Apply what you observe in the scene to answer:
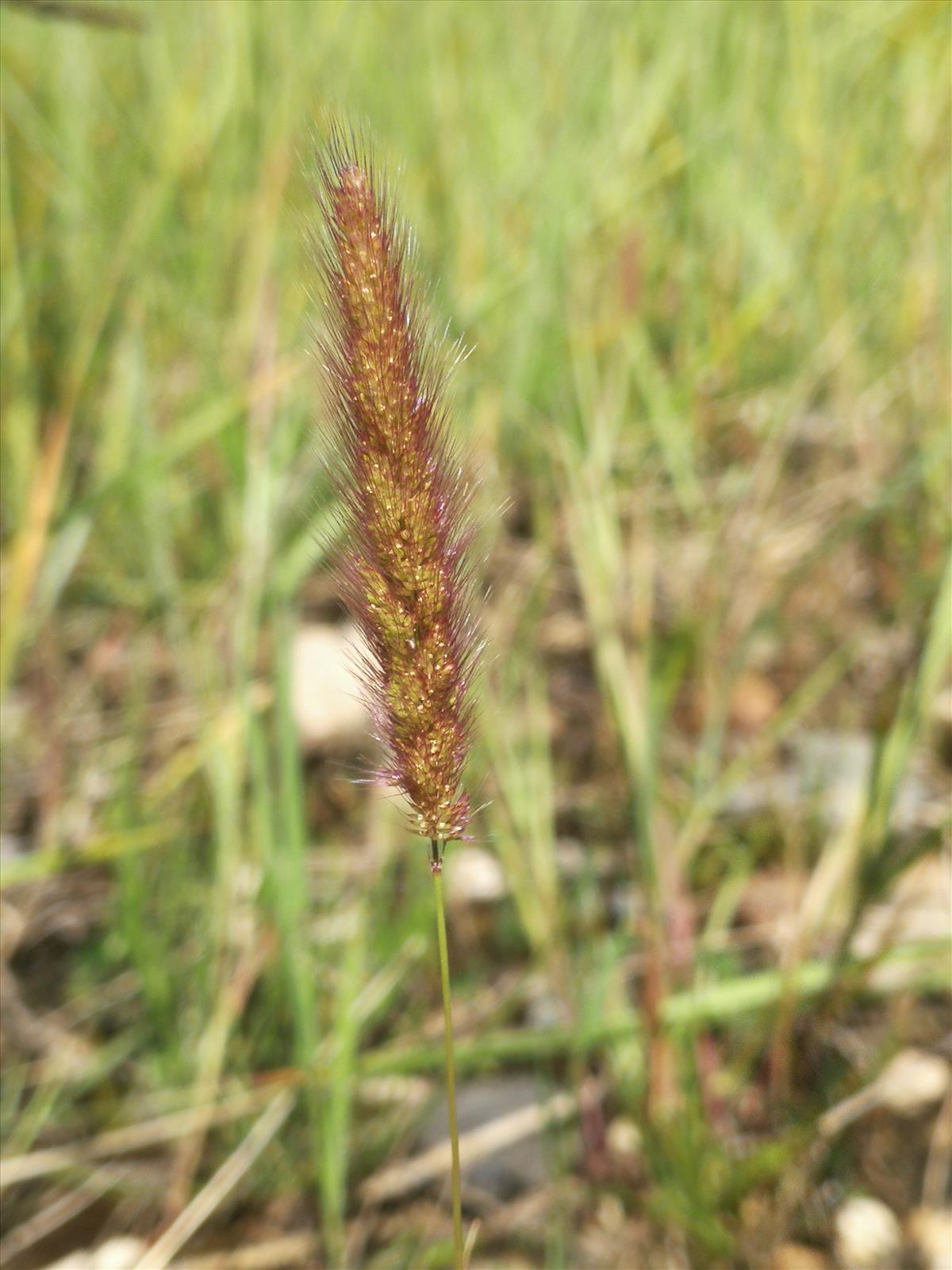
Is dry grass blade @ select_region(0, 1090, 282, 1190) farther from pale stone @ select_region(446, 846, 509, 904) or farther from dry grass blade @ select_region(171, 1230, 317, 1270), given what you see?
pale stone @ select_region(446, 846, 509, 904)

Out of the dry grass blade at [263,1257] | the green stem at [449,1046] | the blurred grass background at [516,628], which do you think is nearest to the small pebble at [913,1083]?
the blurred grass background at [516,628]

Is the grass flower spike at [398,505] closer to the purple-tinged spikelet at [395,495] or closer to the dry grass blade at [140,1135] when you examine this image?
the purple-tinged spikelet at [395,495]

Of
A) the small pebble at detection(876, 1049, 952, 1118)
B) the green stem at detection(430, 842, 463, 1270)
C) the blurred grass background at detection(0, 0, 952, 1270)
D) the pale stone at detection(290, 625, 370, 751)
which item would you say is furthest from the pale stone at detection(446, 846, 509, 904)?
the green stem at detection(430, 842, 463, 1270)

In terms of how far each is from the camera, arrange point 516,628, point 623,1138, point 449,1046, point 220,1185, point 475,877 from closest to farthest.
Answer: point 449,1046 → point 220,1185 → point 623,1138 → point 475,877 → point 516,628

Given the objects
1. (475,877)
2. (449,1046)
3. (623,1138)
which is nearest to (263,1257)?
(623,1138)

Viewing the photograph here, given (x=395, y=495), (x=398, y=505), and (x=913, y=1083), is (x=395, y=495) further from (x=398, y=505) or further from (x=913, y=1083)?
(x=913, y=1083)

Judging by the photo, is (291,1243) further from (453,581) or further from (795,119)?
(795,119)
